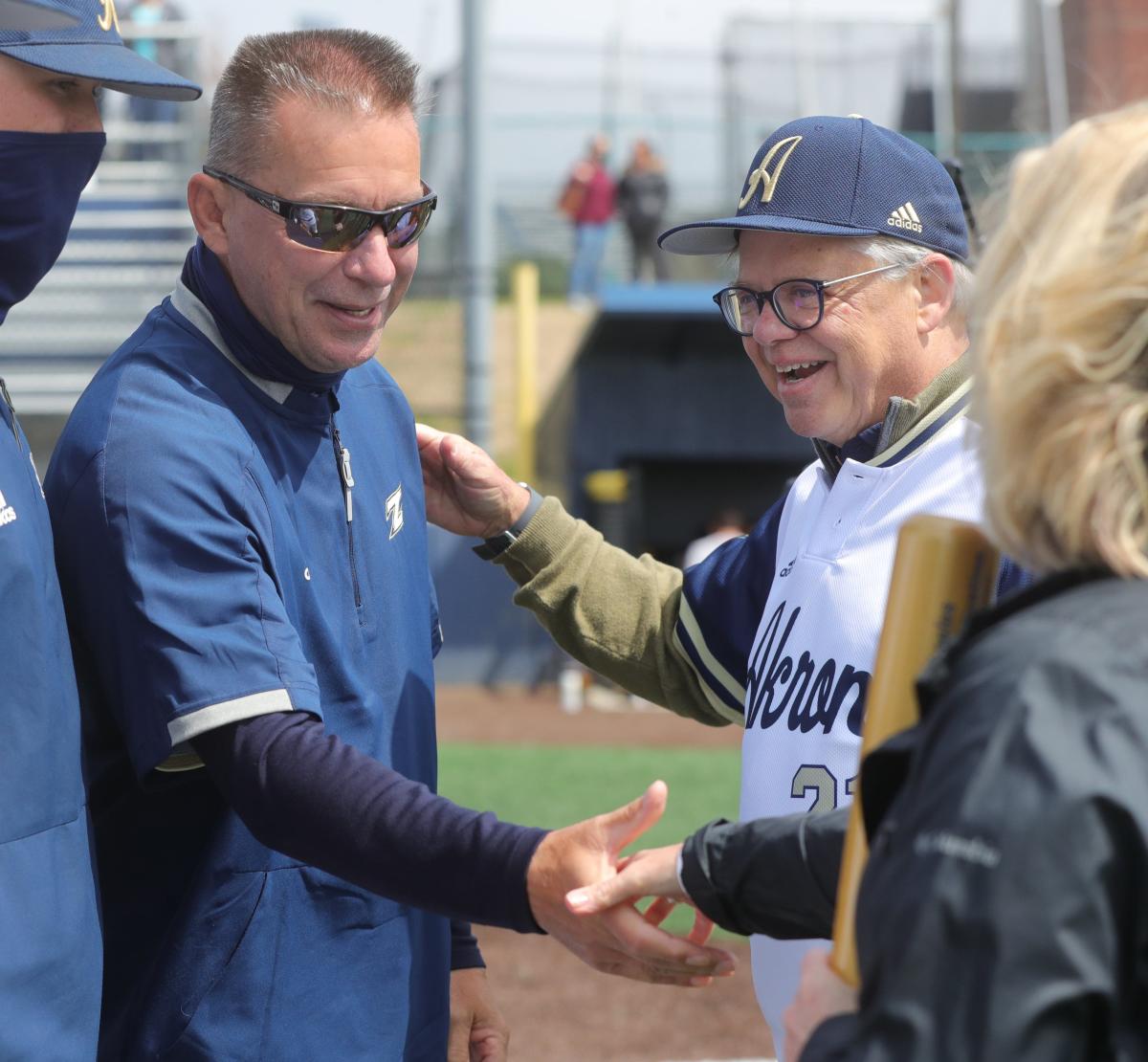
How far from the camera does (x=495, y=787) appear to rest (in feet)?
34.4

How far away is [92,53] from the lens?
2.02 meters

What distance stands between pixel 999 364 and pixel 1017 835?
42 cm

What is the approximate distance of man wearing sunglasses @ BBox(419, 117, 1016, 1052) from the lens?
94.3 inches

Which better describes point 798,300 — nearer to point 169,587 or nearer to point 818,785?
point 818,785

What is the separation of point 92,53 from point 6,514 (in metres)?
0.68

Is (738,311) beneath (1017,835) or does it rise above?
above

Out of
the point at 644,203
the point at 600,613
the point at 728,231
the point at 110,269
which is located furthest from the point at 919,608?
the point at 644,203

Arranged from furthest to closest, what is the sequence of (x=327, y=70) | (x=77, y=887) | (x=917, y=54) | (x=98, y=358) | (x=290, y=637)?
1. (x=917, y=54)
2. (x=98, y=358)
3. (x=327, y=70)
4. (x=290, y=637)
5. (x=77, y=887)

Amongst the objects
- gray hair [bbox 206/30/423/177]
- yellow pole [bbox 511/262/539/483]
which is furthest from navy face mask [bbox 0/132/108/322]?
yellow pole [bbox 511/262/539/483]

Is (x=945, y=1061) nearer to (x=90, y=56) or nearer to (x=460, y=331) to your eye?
(x=90, y=56)

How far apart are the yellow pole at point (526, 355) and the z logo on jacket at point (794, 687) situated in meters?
17.9

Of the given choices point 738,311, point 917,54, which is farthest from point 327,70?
point 917,54

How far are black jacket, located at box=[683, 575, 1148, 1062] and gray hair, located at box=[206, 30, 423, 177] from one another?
58.2 inches

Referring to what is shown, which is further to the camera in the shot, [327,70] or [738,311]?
[738,311]
